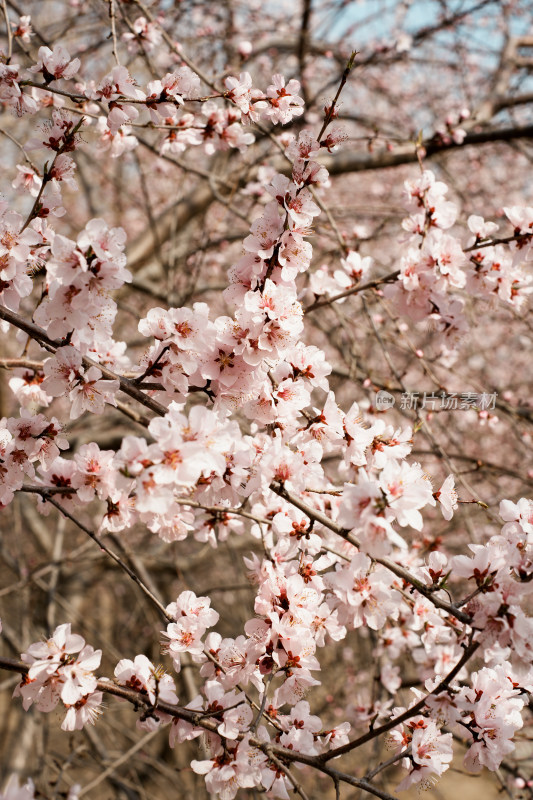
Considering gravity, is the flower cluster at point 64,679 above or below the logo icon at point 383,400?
below

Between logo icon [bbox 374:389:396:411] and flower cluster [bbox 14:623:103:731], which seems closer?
flower cluster [bbox 14:623:103:731]

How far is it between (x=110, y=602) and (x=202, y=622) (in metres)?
8.04

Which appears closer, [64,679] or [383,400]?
[64,679]

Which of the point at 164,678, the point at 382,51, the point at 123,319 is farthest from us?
the point at 123,319

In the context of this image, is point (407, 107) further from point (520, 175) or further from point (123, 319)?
point (123, 319)

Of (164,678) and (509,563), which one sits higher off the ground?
(509,563)

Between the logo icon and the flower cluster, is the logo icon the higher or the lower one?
the higher one

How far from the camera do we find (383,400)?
2.51m

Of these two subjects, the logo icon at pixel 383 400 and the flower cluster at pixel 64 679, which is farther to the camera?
the logo icon at pixel 383 400

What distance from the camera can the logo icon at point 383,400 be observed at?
8.24ft

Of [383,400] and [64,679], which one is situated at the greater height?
[383,400]

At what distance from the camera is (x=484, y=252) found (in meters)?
2.14

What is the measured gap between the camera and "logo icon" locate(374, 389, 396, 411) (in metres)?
2.51

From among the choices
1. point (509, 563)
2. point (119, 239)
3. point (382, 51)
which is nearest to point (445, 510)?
point (509, 563)
